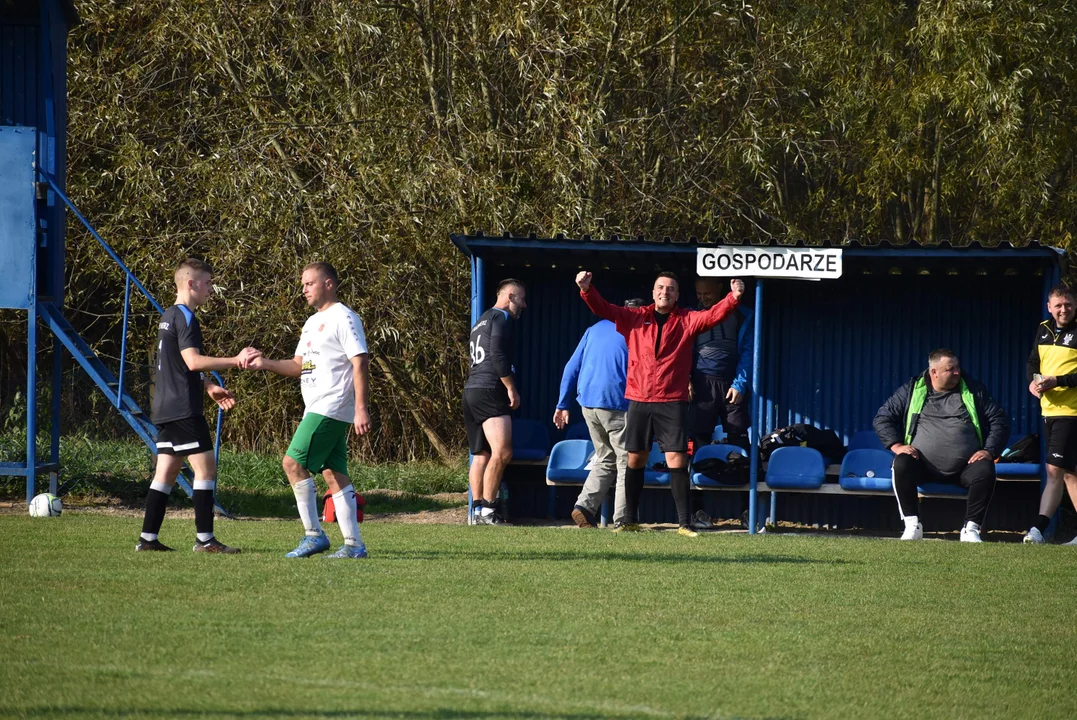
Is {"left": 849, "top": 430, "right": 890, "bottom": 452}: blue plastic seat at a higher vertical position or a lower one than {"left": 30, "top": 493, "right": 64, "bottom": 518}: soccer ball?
higher

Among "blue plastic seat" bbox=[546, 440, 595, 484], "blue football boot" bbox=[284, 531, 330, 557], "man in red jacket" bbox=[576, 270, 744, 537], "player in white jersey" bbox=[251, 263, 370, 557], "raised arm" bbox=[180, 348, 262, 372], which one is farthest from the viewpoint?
"blue plastic seat" bbox=[546, 440, 595, 484]

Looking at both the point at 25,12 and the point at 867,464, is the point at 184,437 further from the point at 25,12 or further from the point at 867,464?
→ the point at 25,12

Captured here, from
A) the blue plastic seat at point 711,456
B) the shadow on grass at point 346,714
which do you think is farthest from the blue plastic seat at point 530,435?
the shadow on grass at point 346,714

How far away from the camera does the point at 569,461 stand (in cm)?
1183

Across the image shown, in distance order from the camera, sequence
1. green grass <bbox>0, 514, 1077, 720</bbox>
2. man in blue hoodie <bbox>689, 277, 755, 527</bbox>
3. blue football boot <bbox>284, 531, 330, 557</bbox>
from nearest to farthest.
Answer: green grass <bbox>0, 514, 1077, 720</bbox> → blue football boot <bbox>284, 531, 330, 557</bbox> → man in blue hoodie <bbox>689, 277, 755, 527</bbox>

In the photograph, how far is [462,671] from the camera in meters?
4.96

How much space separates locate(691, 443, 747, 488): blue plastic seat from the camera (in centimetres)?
1155

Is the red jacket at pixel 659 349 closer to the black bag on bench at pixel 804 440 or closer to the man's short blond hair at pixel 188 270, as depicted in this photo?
the black bag on bench at pixel 804 440

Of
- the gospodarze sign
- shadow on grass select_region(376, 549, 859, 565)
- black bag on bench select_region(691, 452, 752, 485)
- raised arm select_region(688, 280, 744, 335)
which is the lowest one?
shadow on grass select_region(376, 549, 859, 565)

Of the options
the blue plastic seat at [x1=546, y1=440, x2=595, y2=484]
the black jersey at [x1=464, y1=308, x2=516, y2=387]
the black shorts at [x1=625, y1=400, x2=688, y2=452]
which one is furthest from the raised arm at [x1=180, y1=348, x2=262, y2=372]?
the blue plastic seat at [x1=546, y1=440, x2=595, y2=484]

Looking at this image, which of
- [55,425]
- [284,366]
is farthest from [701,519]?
[55,425]

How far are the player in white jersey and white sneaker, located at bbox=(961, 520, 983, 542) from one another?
508 centimetres

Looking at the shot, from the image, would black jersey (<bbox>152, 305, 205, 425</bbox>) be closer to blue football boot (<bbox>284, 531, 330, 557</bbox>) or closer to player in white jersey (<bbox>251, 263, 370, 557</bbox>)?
player in white jersey (<bbox>251, 263, 370, 557</bbox>)

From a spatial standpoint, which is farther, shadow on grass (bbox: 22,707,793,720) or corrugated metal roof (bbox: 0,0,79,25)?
corrugated metal roof (bbox: 0,0,79,25)
